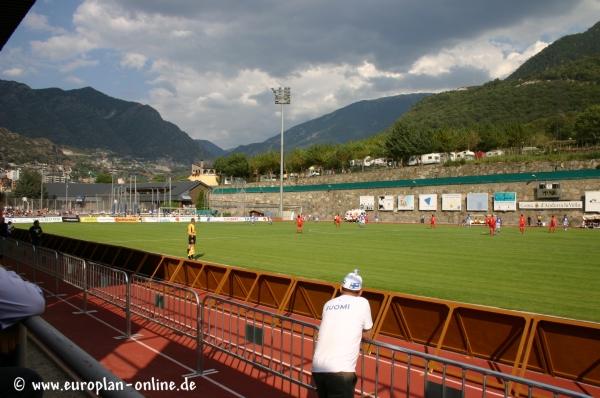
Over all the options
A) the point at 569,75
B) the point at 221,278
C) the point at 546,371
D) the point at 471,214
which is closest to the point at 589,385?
the point at 546,371

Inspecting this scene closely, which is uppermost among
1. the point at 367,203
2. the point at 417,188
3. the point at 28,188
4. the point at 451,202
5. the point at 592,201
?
the point at 28,188

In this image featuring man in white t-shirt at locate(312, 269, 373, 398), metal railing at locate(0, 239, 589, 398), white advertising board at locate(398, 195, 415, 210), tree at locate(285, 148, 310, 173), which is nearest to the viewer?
man in white t-shirt at locate(312, 269, 373, 398)

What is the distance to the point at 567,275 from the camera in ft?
56.3

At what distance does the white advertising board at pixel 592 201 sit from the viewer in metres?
52.2

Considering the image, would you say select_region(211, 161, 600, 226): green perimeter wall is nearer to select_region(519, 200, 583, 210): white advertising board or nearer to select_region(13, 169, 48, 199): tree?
select_region(519, 200, 583, 210): white advertising board

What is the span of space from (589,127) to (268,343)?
96.0 m

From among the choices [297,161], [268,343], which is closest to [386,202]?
[297,161]

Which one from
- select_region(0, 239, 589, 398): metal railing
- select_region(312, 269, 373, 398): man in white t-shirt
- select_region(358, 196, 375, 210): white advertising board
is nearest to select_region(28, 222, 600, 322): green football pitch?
select_region(0, 239, 589, 398): metal railing

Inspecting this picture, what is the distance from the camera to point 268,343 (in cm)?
855

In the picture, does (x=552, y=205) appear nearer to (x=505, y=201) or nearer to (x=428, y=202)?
→ (x=505, y=201)

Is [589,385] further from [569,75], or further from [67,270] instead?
[569,75]

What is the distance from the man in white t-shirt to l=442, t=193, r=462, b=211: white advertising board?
62642 millimetres

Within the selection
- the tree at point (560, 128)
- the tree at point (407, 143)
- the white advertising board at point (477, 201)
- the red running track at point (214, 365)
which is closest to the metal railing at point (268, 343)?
the red running track at point (214, 365)

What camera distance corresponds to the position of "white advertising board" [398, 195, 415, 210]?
6962cm
